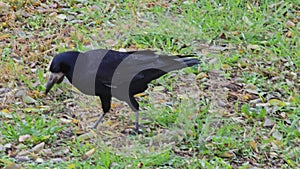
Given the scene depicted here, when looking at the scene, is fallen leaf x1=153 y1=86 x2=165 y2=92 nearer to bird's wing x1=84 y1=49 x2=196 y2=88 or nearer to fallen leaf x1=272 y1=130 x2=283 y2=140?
bird's wing x1=84 y1=49 x2=196 y2=88

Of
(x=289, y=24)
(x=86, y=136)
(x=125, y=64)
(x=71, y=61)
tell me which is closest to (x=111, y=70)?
(x=125, y=64)

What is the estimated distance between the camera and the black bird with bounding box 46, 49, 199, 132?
4715 millimetres

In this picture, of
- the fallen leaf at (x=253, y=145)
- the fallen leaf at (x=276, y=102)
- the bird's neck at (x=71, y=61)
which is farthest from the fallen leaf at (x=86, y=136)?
the fallen leaf at (x=276, y=102)

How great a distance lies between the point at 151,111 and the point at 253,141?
902 mm

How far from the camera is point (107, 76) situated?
186 inches

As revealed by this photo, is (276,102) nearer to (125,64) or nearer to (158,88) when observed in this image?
(158,88)

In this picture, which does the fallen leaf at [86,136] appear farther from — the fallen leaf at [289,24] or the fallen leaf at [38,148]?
the fallen leaf at [289,24]

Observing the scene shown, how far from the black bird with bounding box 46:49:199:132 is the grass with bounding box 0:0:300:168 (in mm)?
380

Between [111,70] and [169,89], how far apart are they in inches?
43.0

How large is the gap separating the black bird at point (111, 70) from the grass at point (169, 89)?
38 centimetres

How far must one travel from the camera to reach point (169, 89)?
5.76 metres

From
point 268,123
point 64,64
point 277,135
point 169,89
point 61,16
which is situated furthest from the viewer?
point 61,16

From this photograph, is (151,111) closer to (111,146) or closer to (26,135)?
(111,146)

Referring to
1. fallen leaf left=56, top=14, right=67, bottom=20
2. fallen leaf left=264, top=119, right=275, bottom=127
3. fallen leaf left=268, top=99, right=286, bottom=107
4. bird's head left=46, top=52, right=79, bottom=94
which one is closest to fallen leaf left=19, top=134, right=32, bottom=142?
bird's head left=46, top=52, right=79, bottom=94
